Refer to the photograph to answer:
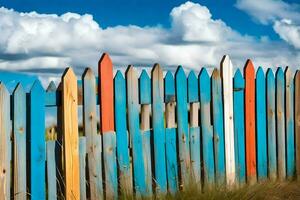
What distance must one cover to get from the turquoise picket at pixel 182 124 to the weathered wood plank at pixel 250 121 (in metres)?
1.34

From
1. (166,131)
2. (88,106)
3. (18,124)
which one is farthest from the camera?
(166,131)

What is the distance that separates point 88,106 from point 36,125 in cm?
60

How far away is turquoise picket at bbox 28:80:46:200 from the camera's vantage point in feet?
17.6

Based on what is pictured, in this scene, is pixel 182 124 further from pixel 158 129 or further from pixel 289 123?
pixel 289 123

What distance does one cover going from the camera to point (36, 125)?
17.7 ft

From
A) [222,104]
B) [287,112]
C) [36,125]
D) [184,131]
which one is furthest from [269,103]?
[36,125]

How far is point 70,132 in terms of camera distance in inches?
219

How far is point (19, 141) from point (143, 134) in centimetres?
148

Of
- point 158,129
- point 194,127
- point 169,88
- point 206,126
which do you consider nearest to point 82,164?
point 158,129

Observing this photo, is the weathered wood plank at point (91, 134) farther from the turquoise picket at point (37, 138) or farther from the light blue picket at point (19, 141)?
the light blue picket at point (19, 141)

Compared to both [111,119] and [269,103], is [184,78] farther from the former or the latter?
[269,103]

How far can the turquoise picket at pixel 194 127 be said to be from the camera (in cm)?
678

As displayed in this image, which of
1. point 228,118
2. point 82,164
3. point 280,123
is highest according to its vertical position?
point 228,118

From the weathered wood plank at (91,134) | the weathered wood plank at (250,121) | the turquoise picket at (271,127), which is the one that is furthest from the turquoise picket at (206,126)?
the weathered wood plank at (91,134)
